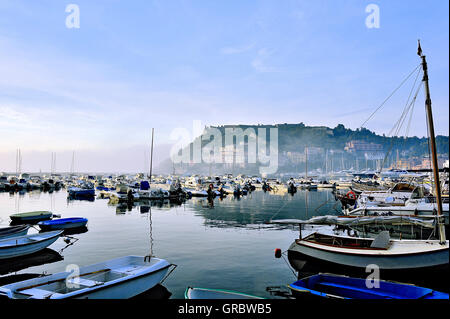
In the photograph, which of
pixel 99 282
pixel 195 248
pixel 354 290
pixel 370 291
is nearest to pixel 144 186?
pixel 195 248

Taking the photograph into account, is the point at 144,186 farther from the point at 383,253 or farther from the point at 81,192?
the point at 383,253

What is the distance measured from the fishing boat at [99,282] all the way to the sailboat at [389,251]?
8.52 meters

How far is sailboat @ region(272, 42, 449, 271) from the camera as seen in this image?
548 inches

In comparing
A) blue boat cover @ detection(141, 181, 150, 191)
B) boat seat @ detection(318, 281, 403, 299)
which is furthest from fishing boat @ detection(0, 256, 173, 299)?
blue boat cover @ detection(141, 181, 150, 191)

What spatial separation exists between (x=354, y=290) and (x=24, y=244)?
736 inches

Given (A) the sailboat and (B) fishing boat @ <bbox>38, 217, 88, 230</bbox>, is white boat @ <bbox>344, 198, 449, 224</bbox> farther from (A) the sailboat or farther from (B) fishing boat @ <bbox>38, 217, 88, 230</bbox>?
(B) fishing boat @ <bbox>38, 217, 88, 230</bbox>

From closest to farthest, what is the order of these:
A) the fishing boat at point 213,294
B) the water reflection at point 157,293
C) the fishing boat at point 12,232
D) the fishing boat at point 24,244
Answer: the fishing boat at point 213,294 < the water reflection at point 157,293 < the fishing boat at point 24,244 < the fishing boat at point 12,232

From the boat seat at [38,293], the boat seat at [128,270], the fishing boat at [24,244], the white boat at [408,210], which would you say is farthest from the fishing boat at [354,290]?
the white boat at [408,210]

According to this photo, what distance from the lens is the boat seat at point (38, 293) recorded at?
31.5 ft

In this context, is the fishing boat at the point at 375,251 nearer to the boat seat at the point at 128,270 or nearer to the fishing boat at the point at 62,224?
the boat seat at the point at 128,270
